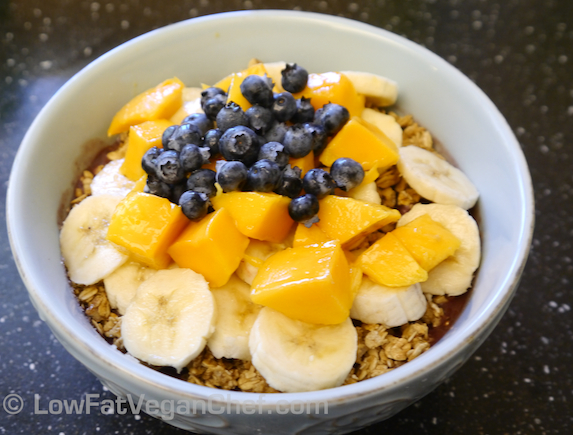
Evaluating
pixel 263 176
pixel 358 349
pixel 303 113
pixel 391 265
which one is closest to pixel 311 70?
pixel 303 113

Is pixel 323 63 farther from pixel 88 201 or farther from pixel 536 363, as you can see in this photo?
pixel 536 363

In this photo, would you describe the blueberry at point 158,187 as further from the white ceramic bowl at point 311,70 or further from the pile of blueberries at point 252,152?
the white ceramic bowl at point 311,70

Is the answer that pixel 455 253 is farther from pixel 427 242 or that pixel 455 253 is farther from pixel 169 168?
pixel 169 168

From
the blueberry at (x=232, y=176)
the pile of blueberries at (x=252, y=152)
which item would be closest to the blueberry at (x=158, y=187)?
the pile of blueberries at (x=252, y=152)

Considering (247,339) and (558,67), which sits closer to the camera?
(247,339)

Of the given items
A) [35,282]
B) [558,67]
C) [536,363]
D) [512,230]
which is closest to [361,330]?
[512,230]

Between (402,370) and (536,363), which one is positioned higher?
(402,370)

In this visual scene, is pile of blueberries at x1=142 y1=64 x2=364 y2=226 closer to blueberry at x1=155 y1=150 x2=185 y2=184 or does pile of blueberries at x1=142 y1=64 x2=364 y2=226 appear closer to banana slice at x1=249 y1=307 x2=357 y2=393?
blueberry at x1=155 y1=150 x2=185 y2=184
